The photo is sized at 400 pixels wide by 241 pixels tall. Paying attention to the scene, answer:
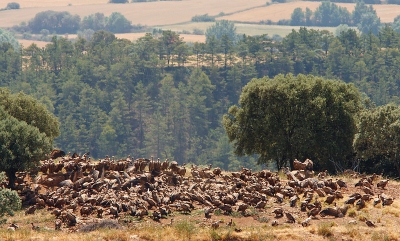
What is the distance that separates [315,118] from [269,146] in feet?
16.5

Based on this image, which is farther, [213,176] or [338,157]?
[338,157]

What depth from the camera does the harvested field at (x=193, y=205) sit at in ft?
132

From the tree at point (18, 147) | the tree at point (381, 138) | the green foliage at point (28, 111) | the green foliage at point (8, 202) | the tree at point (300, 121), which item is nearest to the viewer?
the green foliage at point (8, 202)

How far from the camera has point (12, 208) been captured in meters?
44.5

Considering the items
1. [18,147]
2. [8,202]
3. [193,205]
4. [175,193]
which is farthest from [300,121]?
[8,202]

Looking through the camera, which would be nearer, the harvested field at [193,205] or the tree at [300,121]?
the harvested field at [193,205]

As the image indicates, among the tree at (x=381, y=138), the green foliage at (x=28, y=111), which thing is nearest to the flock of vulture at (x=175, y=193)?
the tree at (x=381, y=138)

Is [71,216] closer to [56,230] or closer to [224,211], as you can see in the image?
[56,230]

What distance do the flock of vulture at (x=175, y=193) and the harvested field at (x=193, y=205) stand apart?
0.20ft

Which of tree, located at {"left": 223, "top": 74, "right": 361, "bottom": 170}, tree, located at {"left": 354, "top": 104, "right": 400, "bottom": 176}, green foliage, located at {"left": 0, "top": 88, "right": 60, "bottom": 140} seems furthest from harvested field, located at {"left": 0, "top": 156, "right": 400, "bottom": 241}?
tree, located at {"left": 223, "top": 74, "right": 361, "bottom": 170}

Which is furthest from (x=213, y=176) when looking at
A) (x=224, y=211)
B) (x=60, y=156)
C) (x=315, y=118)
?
(x=315, y=118)

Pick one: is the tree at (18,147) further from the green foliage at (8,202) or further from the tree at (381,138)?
the tree at (381,138)

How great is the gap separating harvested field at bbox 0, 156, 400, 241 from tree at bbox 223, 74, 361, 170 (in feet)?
67.8

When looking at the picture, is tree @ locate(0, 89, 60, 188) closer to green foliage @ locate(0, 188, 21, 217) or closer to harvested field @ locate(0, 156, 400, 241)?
harvested field @ locate(0, 156, 400, 241)
